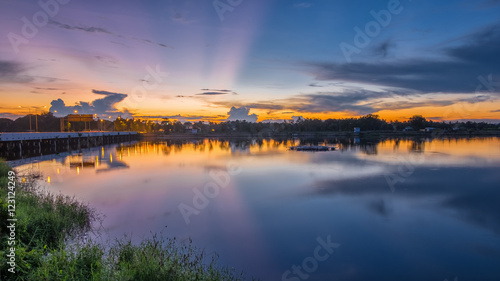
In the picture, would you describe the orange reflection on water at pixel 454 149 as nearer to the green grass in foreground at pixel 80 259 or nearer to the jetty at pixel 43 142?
the green grass in foreground at pixel 80 259

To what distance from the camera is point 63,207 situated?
13.5 meters

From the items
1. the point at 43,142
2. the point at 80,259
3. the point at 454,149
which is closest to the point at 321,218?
the point at 80,259

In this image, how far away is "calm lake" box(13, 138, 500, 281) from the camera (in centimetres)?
1018

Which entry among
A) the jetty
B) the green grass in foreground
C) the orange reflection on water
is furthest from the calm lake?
the orange reflection on water

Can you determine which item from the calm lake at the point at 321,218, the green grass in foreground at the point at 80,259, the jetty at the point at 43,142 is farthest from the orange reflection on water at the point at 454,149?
the jetty at the point at 43,142

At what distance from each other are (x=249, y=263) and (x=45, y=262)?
18.9 feet

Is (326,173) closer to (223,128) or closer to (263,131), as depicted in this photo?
(263,131)

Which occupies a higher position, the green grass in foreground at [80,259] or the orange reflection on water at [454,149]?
the green grass in foreground at [80,259]

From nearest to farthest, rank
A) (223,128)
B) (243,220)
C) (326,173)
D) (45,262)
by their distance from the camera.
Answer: (45,262) < (243,220) < (326,173) < (223,128)

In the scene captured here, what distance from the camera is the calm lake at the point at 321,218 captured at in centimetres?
1018

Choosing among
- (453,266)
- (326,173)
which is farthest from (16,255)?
(326,173)

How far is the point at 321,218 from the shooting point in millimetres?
14891

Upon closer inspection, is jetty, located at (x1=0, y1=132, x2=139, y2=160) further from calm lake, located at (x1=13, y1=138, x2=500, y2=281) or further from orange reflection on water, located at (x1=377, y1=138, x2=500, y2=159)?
orange reflection on water, located at (x1=377, y1=138, x2=500, y2=159)

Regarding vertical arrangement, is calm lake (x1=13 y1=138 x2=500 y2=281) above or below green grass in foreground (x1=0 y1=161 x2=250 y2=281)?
below
